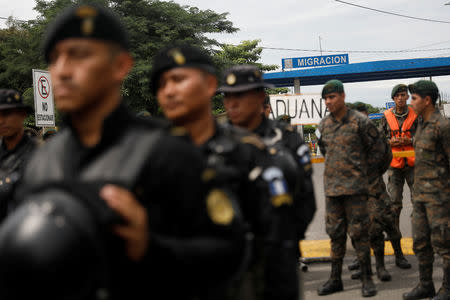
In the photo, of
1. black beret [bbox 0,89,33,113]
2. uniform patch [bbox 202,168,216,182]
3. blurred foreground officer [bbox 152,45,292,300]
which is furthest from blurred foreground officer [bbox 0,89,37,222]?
uniform patch [bbox 202,168,216,182]

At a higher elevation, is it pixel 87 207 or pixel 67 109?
pixel 67 109

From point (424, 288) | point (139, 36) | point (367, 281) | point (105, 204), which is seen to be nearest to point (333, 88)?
point (367, 281)

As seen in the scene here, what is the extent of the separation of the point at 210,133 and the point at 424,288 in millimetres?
4214

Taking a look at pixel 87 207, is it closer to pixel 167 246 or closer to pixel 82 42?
pixel 167 246

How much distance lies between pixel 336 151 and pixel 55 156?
4.98 meters

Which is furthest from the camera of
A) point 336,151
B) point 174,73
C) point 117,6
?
point 117,6

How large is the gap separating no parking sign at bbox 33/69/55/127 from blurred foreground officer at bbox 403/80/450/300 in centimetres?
702

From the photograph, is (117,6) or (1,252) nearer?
(1,252)

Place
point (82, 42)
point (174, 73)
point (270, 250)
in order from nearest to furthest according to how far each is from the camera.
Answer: point (82, 42) < point (174, 73) < point (270, 250)

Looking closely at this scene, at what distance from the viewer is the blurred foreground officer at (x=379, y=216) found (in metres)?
6.80

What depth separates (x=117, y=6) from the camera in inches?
980

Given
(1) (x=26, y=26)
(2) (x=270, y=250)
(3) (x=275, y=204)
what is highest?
(1) (x=26, y=26)

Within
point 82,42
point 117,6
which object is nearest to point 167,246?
point 82,42

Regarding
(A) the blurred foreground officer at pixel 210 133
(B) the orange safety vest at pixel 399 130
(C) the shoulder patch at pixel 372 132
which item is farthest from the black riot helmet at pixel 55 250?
(B) the orange safety vest at pixel 399 130
